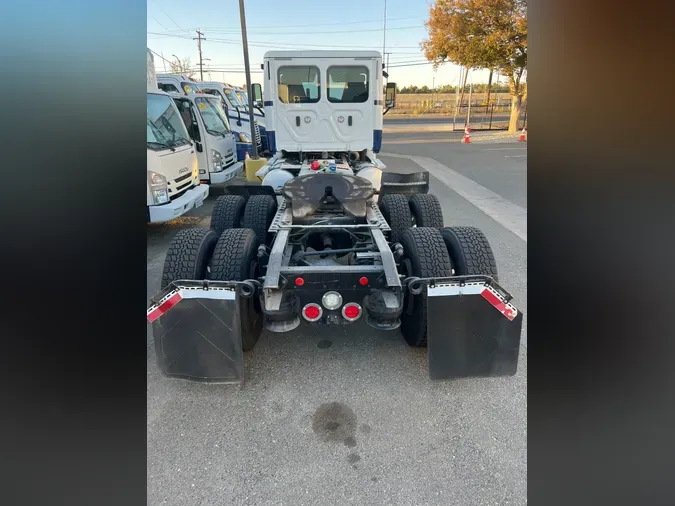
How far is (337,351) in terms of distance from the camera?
3.13m

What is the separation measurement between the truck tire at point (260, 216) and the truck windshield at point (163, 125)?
7.94ft

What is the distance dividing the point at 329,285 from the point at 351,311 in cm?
24

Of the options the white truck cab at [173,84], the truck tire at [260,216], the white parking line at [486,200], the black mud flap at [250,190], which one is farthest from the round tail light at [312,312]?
the white truck cab at [173,84]

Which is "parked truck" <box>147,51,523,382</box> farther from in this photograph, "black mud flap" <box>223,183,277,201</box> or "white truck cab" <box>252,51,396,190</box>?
"white truck cab" <box>252,51,396,190</box>

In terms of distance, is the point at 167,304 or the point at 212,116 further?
the point at 212,116

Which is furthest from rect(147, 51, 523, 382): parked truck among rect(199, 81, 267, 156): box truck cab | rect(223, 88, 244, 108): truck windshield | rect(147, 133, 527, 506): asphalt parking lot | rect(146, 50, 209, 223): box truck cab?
rect(223, 88, 244, 108): truck windshield

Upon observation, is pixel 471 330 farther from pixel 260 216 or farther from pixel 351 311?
pixel 260 216

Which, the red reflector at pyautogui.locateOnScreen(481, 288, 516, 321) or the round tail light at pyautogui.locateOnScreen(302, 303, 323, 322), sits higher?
the red reflector at pyautogui.locateOnScreen(481, 288, 516, 321)

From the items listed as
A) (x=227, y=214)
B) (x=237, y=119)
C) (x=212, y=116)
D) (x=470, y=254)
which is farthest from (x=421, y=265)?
(x=237, y=119)

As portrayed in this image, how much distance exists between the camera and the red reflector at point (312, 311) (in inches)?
102

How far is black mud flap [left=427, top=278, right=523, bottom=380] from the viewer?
239 cm

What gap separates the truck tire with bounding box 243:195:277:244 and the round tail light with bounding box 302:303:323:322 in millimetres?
1709

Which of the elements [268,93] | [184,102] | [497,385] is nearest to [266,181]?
[268,93]

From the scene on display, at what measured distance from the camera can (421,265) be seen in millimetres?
2799
